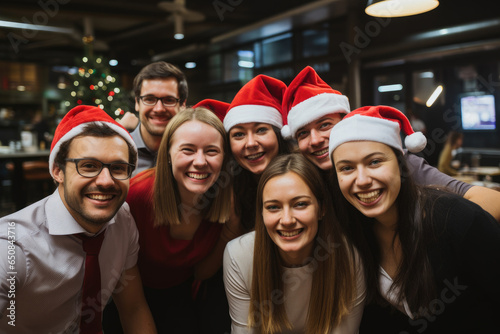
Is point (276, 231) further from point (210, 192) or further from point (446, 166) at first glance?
point (446, 166)

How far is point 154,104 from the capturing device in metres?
2.90

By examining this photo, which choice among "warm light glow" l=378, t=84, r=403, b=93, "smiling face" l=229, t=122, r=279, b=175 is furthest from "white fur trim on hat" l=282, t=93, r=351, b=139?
"warm light glow" l=378, t=84, r=403, b=93

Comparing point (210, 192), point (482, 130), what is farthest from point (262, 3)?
point (210, 192)

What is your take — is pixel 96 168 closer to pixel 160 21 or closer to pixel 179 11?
pixel 179 11

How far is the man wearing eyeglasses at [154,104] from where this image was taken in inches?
113

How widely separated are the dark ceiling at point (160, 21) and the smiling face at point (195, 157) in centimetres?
468

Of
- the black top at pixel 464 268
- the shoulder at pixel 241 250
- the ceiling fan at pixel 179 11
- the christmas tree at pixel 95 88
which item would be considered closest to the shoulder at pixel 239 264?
the shoulder at pixel 241 250

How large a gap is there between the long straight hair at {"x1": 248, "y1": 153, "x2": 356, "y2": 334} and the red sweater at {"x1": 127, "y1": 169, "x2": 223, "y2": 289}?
49 cm

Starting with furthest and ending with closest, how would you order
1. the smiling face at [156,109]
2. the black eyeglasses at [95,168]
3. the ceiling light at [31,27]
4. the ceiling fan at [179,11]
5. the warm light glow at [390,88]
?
1. the ceiling light at [31,27]
2. the warm light glow at [390,88]
3. the ceiling fan at [179,11]
4. the smiling face at [156,109]
5. the black eyeglasses at [95,168]

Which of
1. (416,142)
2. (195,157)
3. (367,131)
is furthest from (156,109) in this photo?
(416,142)

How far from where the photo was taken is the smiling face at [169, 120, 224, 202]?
2104mm

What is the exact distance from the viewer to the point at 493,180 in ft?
17.9

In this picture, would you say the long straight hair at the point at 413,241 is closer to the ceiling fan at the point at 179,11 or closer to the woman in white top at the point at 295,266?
the woman in white top at the point at 295,266

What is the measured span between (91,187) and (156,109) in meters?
1.24
